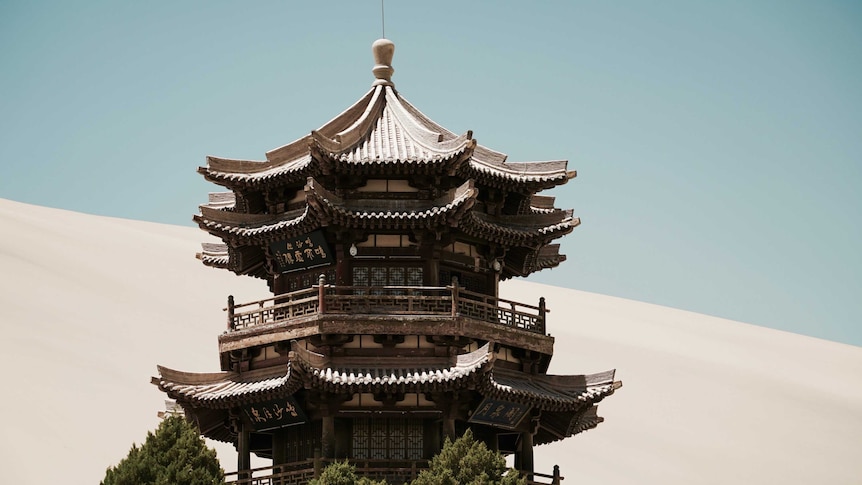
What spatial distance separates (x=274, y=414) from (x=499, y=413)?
5.54 meters

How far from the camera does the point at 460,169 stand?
39.9m

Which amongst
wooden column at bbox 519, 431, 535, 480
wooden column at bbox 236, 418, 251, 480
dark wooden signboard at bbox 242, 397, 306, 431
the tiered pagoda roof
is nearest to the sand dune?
wooden column at bbox 236, 418, 251, 480

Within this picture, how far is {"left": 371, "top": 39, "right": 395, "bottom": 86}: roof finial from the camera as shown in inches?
1715

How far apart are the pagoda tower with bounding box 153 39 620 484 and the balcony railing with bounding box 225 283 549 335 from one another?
54 millimetres

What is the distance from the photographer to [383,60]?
43688mm

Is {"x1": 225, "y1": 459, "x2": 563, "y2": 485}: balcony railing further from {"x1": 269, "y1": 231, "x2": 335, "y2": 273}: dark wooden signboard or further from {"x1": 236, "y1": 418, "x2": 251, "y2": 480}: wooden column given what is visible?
{"x1": 269, "y1": 231, "x2": 335, "y2": 273}: dark wooden signboard

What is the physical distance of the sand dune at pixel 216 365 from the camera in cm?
8588

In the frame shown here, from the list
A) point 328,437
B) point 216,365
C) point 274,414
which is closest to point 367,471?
point 328,437

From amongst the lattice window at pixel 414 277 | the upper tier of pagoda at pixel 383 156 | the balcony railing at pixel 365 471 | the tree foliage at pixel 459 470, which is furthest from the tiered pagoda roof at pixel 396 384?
the upper tier of pagoda at pixel 383 156

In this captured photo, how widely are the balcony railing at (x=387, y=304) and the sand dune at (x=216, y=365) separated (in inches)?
1504

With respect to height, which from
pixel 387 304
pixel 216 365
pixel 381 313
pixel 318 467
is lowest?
pixel 318 467

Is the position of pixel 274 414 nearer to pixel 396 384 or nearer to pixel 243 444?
pixel 243 444

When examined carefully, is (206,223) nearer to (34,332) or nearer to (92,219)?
(34,332)

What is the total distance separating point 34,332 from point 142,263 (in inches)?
996
